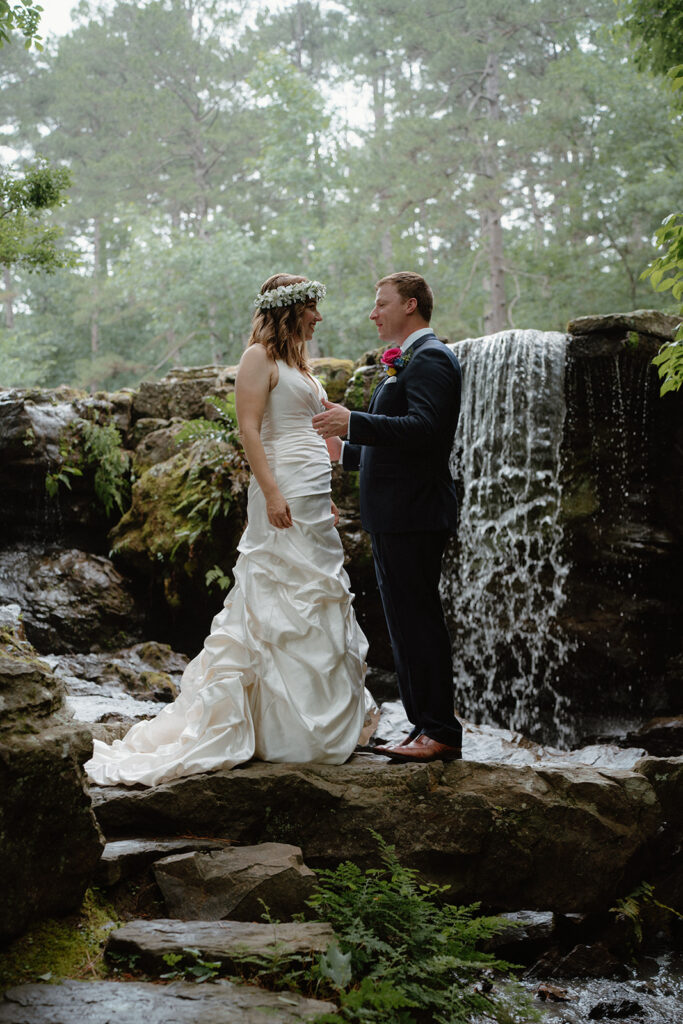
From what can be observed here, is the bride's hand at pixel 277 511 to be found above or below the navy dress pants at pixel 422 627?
above

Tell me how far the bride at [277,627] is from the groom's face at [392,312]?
0.33m

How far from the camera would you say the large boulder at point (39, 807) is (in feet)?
9.88

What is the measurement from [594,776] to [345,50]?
27.4 meters

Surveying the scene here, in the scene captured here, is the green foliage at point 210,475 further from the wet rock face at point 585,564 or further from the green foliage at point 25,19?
the green foliage at point 25,19

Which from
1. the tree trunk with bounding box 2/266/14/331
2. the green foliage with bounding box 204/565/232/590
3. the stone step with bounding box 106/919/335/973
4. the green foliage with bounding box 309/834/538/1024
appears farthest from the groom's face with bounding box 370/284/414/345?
the tree trunk with bounding box 2/266/14/331

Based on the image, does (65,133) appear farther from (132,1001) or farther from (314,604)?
(132,1001)

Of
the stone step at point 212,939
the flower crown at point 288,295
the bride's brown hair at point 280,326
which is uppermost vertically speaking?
the flower crown at point 288,295

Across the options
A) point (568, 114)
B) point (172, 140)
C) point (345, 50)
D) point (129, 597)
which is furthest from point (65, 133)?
point (129, 597)

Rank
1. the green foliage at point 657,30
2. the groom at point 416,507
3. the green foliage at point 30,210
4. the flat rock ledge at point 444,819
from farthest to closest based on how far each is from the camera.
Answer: the green foliage at point 657,30, the green foliage at point 30,210, the groom at point 416,507, the flat rock ledge at point 444,819

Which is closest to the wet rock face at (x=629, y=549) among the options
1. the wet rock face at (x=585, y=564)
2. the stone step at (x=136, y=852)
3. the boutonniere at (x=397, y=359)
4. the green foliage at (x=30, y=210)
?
the wet rock face at (x=585, y=564)

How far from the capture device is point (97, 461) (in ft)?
36.0

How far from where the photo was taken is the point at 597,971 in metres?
4.20

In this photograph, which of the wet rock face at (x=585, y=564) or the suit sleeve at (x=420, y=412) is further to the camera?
the wet rock face at (x=585, y=564)

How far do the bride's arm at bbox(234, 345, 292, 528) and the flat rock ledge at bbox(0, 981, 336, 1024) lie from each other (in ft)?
7.46
